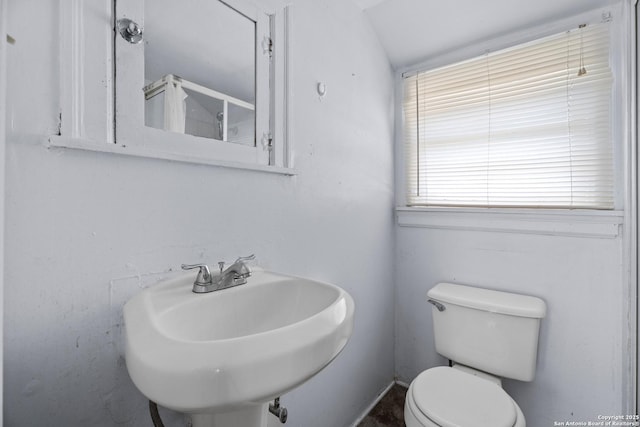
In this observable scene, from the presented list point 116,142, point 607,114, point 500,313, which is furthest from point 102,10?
point 607,114

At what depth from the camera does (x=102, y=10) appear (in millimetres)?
648

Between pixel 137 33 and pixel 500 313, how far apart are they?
1595 millimetres

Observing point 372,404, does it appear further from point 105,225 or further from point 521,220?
point 105,225

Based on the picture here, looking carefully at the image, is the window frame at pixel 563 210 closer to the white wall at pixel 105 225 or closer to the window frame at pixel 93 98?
the white wall at pixel 105 225

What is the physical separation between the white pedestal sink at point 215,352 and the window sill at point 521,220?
1.09m

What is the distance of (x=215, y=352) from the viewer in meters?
0.41

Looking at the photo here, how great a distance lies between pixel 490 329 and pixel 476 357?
5.8 inches

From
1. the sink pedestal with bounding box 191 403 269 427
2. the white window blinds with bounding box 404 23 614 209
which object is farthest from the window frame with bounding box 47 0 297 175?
the white window blinds with bounding box 404 23 614 209

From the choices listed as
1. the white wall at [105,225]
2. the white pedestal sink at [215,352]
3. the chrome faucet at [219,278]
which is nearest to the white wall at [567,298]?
the white wall at [105,225]

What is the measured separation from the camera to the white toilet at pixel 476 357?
0.98m

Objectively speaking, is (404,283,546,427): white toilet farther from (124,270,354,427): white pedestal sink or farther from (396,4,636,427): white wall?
(124,270,354,427): white pedestal sink

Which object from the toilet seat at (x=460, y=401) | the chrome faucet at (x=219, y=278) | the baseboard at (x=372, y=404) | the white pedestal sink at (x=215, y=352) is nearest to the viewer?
the white pedestal sink at (x=215, y=352)

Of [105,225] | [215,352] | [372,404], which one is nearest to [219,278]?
[105,225]

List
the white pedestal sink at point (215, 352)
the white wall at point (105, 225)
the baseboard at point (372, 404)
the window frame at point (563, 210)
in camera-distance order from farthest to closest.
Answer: the baseboard at point (372, 404), the window frame at point (563, 210), the white wall at point (105, 225), the white pedestal sink at point (215, 352)
